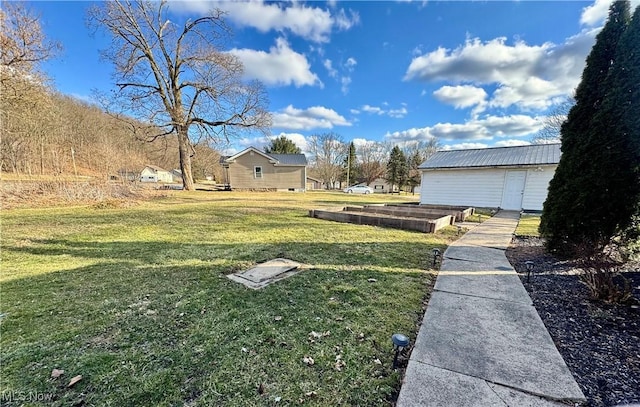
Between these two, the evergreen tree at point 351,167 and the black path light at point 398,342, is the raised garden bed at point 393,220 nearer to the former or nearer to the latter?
the black path light at point 398,342

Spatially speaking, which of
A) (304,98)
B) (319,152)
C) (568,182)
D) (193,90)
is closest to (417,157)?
(319,152)

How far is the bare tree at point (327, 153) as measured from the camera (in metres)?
50.7

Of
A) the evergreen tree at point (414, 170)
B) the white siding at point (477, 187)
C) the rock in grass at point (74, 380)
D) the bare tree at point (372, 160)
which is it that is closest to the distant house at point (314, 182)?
the bare tree at point (372, 160)

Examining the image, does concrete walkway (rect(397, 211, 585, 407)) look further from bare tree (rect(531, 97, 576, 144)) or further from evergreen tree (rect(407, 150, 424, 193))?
evergreen tree (rect(407, 150, 424, 193))

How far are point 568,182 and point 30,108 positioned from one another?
1830 cm

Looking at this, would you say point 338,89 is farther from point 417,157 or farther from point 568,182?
point 417,157

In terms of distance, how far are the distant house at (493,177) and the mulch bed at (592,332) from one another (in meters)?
9.85

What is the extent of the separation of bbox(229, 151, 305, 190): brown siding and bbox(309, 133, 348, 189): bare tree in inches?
1022

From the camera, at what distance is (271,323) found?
90.9 inches

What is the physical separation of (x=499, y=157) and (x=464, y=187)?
222 cm

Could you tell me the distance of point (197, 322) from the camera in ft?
7.66

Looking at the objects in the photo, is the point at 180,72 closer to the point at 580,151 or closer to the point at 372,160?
the point at 580,151

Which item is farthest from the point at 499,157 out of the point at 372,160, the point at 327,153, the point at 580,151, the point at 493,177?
the point at 372,160

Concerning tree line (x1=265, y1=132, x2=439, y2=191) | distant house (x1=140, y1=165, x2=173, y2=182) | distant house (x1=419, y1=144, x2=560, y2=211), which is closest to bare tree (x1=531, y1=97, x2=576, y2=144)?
tree line (x1=265, y1=132, x2=439, y2=191)
